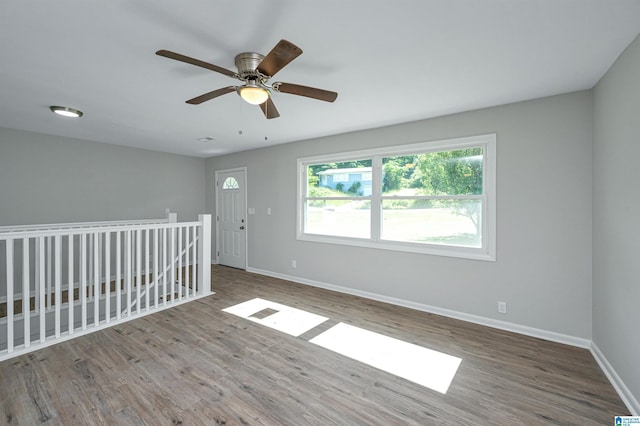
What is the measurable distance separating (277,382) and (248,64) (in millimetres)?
2336

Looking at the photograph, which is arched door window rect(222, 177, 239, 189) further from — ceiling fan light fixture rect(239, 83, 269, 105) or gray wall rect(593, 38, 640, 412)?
gray wall rect(593, 38, 640, 412)

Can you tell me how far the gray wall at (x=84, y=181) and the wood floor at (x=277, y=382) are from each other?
9.18 feet

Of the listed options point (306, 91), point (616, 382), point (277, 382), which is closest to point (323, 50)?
point (306, 91)

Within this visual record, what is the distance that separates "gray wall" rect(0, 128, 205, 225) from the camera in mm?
4074

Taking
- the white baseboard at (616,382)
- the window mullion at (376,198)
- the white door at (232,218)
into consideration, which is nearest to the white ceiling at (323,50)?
the window mullion at (376,198)

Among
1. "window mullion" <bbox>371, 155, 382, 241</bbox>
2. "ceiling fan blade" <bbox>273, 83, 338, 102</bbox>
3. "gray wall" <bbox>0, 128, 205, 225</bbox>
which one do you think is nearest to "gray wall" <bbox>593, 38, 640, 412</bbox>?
"ceiling fan blade" <bbox>273, 83, 338, 102</bbox>

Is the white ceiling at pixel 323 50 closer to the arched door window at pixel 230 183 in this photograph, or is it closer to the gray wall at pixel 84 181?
the gray wall at pixel 84 181

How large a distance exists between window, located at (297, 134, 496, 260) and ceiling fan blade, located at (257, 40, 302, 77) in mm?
2360

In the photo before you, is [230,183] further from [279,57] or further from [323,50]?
[279,57]

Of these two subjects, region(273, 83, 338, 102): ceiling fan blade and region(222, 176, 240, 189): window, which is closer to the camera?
region(273, 83, 338, 102): ceiling fan blade

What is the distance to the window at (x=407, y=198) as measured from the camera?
321 centimetres

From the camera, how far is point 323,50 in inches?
77.6

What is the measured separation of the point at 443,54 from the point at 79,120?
169 inches

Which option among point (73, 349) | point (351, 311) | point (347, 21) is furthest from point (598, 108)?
point (73, 349)
